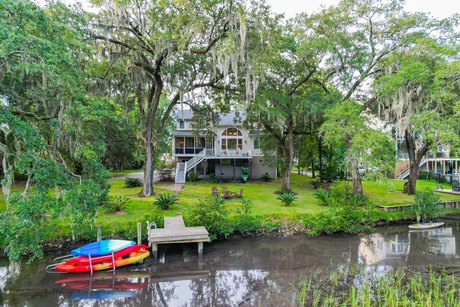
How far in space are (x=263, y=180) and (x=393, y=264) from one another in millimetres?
15610

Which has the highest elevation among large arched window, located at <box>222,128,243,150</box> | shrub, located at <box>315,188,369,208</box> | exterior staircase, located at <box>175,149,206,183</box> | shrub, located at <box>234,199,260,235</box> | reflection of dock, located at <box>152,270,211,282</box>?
large arched window, located at <box>222,128,243,150</box>

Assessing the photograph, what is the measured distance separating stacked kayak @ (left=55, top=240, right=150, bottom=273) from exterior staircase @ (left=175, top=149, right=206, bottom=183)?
13075 mm

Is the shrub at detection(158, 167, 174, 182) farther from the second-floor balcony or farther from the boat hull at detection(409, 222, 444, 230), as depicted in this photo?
the boat hull at detection(409, 222, 444, 230)

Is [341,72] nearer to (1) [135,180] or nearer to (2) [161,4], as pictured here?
(2) [161,4]

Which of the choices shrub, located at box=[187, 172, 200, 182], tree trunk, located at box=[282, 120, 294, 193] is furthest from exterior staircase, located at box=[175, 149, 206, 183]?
tree trunk, located at box=[282, 120, 294, 193]

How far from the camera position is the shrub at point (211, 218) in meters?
10.3

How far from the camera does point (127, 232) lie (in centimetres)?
990

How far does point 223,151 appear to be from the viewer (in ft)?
74.6

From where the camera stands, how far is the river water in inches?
248

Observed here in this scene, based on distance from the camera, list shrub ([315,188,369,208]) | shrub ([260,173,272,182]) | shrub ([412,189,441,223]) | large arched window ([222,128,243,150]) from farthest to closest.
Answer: large arched window ([222,128,243,150]), shrub ([260,173,272,182]), shrub ([412,189,441,223]), shrub ([315,188,369,208])

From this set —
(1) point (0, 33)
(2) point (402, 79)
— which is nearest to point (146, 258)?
(1) point (0, 33)

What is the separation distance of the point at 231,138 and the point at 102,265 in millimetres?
17017

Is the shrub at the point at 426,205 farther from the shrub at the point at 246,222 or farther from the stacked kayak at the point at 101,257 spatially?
the stacked kayak at the point at 101,257

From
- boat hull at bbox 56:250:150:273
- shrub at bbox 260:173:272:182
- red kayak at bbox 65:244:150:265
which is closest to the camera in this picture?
boat hull at bbox 56:250:150:273
